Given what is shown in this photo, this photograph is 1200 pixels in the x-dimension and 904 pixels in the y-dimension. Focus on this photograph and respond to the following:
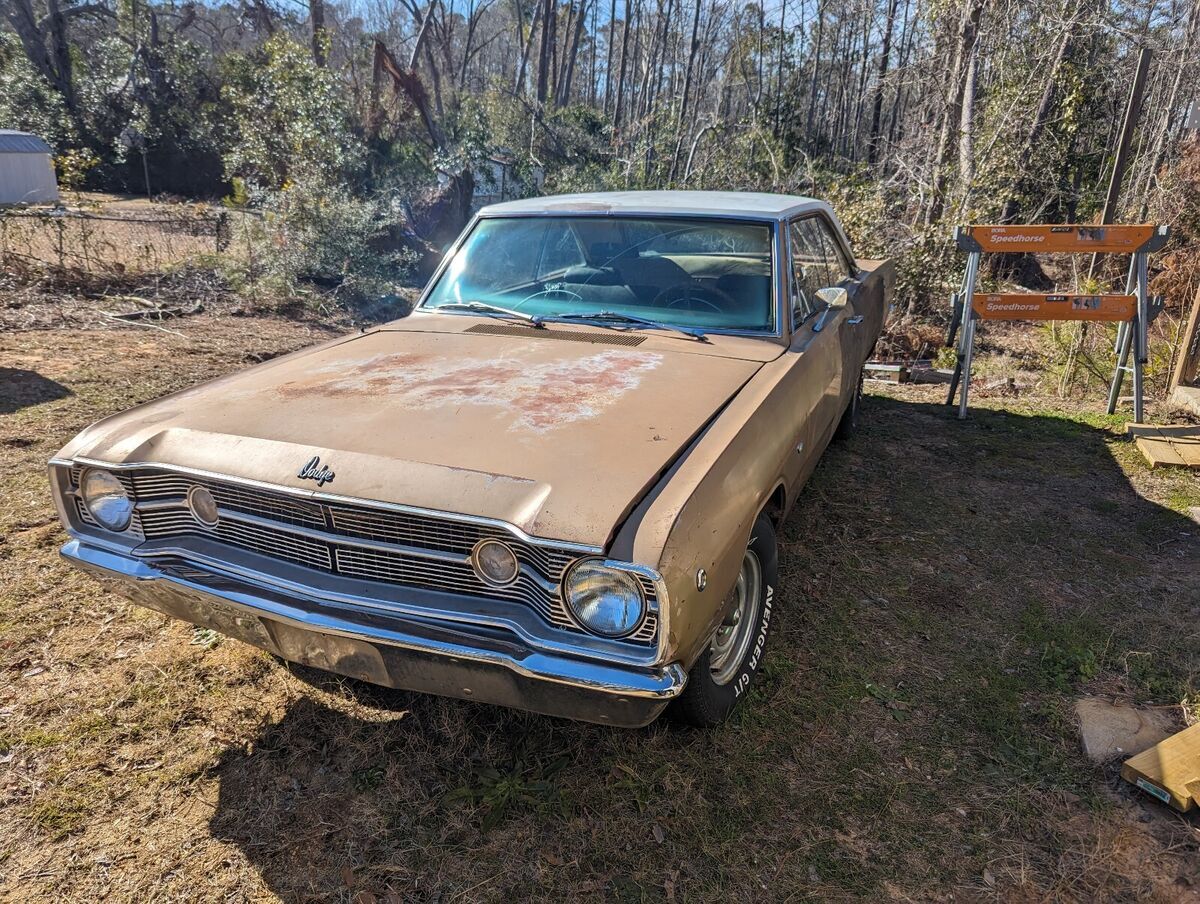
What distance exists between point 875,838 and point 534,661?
1138 millimetres

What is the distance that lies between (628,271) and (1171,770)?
8.57 feet

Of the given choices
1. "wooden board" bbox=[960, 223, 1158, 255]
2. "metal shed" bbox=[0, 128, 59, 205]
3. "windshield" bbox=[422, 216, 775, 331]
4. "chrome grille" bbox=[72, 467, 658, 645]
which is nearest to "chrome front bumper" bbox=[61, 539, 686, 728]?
"chrome grille" bbox=[72, 467, 658, 645]

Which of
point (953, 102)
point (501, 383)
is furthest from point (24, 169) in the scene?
point (501, 383)

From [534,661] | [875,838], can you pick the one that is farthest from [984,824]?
[534,661]

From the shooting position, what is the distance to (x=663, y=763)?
2.46 metres

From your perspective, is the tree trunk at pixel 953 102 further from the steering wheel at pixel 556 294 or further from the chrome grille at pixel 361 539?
the chrome grille at pixel 361 539

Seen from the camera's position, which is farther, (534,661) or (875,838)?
(875,838)

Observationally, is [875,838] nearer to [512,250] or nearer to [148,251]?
[512,250]

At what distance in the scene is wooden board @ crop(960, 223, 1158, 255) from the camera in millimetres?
5281

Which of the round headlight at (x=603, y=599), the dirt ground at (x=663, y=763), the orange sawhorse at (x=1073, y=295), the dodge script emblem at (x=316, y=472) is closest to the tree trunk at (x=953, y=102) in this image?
the orange sawhorse at (x=1073, y=295)

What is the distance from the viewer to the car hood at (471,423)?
1991 mm

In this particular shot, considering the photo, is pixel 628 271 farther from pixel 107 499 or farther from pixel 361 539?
pixel 107 499

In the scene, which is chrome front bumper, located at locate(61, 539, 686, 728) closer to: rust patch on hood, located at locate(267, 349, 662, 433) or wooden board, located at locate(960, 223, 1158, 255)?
rust patch on hood, located at locate(267, 349, 662, 433)

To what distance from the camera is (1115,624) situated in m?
3.21
